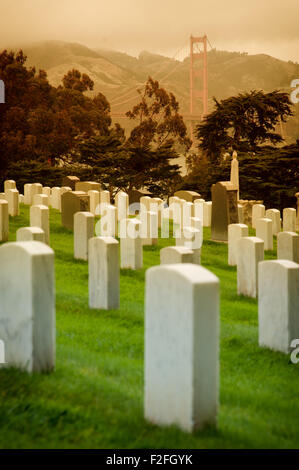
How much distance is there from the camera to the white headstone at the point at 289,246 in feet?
39.2

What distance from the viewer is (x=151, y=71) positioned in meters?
109

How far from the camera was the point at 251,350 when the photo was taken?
6406 millimetres

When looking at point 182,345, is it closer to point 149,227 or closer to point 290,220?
point 149,227

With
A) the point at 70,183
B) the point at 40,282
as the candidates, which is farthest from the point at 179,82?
the point at 40,282

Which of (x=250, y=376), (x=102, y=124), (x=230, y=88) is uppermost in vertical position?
(x=230, y=88)

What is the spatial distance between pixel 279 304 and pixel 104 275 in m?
2.13

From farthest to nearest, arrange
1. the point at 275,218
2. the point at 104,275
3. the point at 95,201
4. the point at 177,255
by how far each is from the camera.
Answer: the point at 275,218, the point at 95,201, the point at 104,275, the point at 177,255

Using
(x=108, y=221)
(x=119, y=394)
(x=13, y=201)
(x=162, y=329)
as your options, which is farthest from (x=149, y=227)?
(x=162, y=329)

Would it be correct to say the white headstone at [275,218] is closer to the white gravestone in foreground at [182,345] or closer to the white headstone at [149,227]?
the white headstone at [149,227]

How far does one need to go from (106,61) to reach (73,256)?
8773 centimetres

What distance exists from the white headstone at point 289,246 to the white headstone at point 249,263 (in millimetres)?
2625

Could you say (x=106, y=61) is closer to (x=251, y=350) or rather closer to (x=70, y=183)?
(x=70, y=183)

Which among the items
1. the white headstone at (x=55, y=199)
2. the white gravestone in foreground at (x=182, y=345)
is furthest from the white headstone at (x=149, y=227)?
the white gravestone in foreground at (x=182, y=345)

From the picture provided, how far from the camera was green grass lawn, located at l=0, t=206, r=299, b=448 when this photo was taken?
12.3ft
